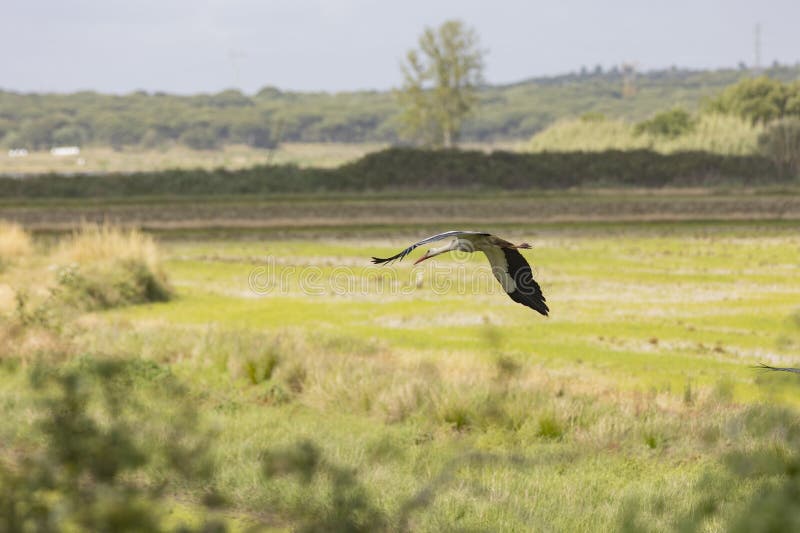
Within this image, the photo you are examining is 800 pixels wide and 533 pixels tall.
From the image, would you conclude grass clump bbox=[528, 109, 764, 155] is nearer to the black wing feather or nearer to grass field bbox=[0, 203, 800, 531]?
grass field bbox=[0, 203, 800, 531]

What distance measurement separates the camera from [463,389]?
13000 millimetres

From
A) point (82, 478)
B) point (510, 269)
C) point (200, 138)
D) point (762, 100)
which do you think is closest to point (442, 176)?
point (762, 100)

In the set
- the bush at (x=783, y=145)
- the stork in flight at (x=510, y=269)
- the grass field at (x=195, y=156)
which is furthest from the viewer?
the grass field at (x=195, y=156)

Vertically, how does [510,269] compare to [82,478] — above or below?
above

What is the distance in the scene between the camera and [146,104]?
19662 cm

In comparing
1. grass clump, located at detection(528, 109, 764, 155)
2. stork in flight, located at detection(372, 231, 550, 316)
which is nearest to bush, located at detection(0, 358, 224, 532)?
stork in flight, located at detection(372, 231, 550, 316)

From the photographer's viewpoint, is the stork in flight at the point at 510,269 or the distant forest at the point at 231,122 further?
the distant forest at the point at 231,122

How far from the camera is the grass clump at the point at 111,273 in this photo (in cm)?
2148

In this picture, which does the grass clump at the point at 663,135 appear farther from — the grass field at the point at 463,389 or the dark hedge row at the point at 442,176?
the grass field at the point at 463,389

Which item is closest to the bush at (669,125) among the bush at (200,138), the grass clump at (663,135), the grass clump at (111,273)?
the grass clump at (663,135)

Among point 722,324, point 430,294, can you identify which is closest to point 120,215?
point 430,294

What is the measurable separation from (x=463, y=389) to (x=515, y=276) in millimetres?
9577

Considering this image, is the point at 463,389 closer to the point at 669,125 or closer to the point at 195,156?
the point at 669,125

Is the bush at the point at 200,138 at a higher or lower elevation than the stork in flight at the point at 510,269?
higher
